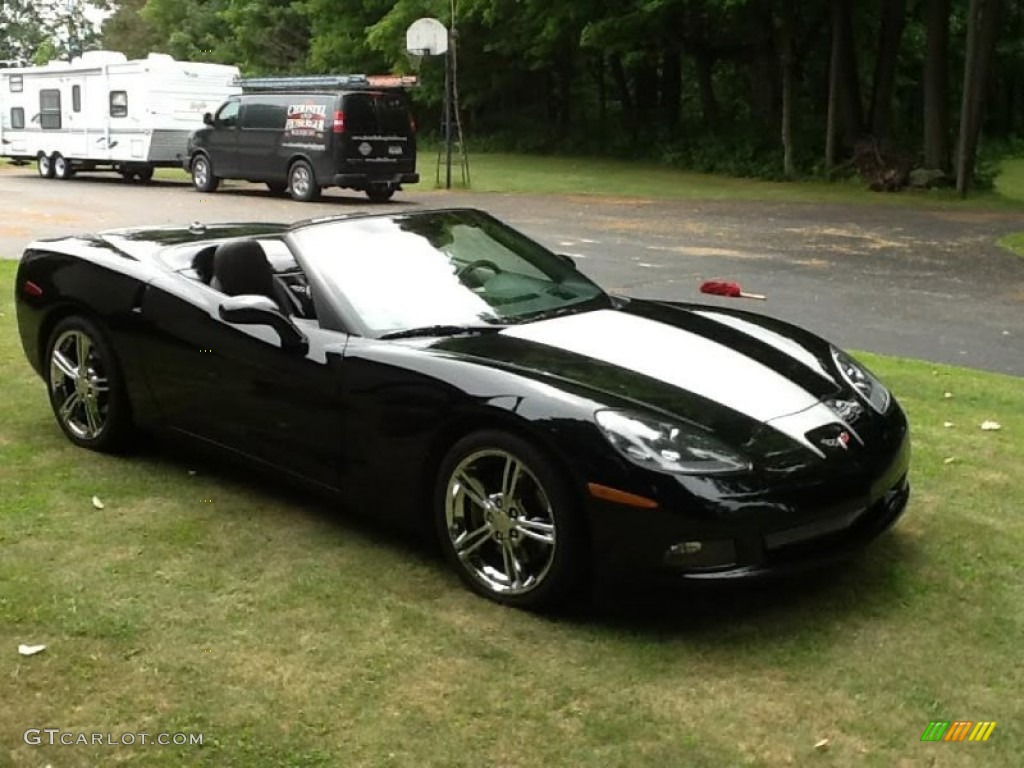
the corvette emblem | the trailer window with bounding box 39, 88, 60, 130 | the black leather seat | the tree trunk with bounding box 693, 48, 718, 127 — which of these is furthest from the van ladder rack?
the corvette emblem

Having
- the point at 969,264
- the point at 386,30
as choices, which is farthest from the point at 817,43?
the point at 969,264

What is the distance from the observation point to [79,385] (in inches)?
216

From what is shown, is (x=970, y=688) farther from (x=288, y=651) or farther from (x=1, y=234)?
(x=1, y=234)

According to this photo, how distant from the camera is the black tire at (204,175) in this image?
23469mm

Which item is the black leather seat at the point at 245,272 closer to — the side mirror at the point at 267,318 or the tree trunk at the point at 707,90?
the side mirror at the point at 267,318

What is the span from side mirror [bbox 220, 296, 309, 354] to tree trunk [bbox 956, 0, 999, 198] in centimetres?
2209

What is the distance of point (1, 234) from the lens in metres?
15.4

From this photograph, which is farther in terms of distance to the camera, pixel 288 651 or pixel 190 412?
pixel 190 412

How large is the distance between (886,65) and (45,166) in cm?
2127

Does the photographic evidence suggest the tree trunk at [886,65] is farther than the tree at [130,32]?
No

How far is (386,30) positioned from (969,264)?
27.4m

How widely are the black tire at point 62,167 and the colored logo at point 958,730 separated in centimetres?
2765

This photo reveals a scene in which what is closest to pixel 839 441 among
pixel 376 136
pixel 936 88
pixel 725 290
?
pixel 725 290

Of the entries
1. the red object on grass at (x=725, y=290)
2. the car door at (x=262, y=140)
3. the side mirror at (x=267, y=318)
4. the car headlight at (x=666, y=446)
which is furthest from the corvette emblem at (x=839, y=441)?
the car door at (x=262, y=140)
